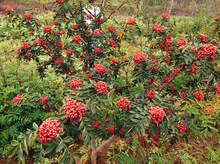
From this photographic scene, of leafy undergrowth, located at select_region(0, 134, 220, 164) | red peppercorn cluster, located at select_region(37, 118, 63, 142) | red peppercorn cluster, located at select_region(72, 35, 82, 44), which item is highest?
red peppercorn cluster, located at select_region(72, 35, 82, 44)

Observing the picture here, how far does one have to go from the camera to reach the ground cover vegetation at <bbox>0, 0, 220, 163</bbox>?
3.84ft

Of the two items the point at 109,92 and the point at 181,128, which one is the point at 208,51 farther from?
the point at 109,92

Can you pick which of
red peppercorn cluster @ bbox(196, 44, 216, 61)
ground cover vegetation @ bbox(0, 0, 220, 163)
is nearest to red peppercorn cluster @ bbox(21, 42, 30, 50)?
ground cover vegetation @ bbox(0, 0, 220, 163)

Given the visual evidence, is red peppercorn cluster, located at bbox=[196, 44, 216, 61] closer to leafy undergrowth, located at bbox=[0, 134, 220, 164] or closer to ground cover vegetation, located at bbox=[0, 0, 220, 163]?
ground cover vegetation, located at bbox=[0, 0, 220, 163]

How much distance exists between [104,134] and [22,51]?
5.91ft

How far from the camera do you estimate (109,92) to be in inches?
63.1

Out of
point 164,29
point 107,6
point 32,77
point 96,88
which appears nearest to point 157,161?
point 96,88

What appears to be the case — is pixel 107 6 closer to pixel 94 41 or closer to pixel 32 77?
pixel 94 41

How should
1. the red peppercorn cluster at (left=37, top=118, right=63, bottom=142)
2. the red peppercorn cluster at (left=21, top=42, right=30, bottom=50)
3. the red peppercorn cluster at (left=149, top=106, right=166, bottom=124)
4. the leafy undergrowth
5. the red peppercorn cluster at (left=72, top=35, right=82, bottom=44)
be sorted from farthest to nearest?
the leafy undergrowth
the red peppercorn cluster at (left=21, top=42, right=30, bottom=50)
the red peppercorn cluster at (left=72, top=35, right=82, bottom=44)
the red peppercorn cluster at (left=149, top=106, right=166, bottom=124)
the red peppercorn cluster at (left=37, top=118, right=63, bottom=142)

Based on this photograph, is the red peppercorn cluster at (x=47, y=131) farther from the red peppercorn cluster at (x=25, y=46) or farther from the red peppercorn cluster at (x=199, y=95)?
the red peppercorn cluster at (x=25, y=46)

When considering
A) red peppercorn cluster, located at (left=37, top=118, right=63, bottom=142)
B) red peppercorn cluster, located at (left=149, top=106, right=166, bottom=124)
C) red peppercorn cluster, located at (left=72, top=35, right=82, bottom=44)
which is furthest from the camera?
red peppercorn cluster, located at (left=72, top=35, right=82, bottom=44)

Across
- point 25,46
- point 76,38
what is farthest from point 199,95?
point 25,46

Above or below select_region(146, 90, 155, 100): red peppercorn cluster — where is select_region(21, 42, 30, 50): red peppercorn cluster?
above

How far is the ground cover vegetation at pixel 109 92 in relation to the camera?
1.17 meters
